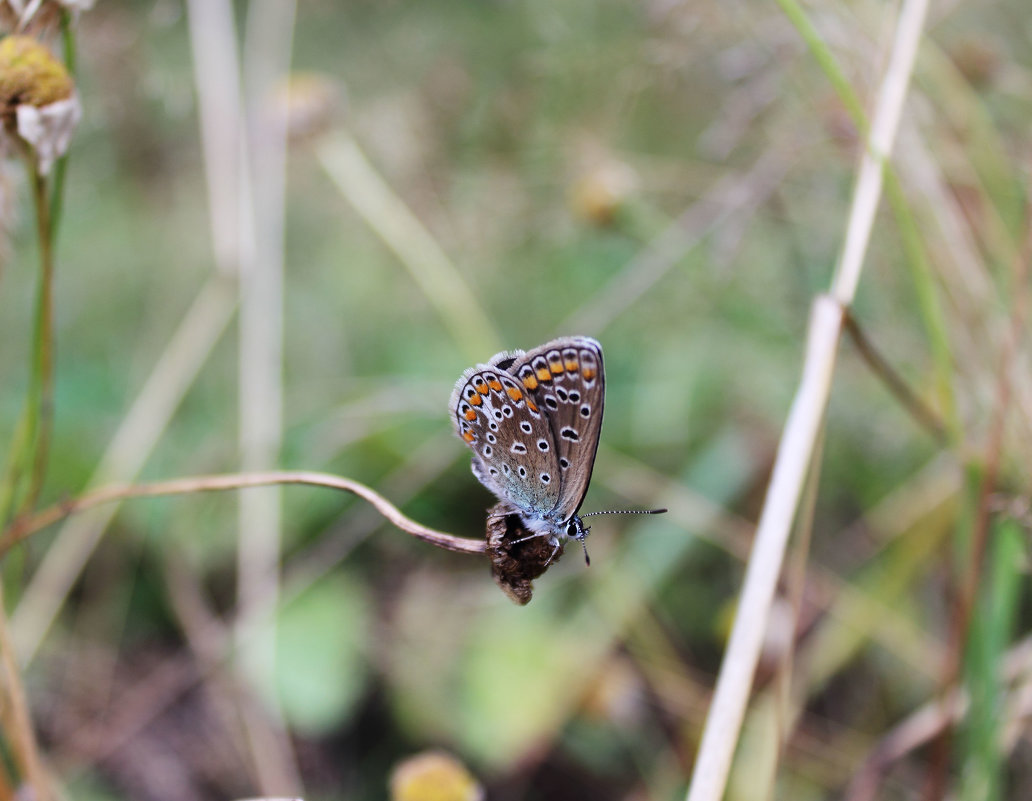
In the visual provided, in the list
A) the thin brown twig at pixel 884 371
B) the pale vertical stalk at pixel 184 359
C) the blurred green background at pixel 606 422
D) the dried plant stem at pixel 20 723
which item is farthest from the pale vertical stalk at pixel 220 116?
the thin brown twig at pixel 884 371

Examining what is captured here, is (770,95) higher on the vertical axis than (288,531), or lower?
higher

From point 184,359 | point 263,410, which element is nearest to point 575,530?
point 263,410

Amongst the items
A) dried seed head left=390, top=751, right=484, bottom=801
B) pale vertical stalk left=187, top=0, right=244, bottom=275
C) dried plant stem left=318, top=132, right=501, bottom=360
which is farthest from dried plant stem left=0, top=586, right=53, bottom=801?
pale vertical stalk left=187, top=0, right=244, bottom=275

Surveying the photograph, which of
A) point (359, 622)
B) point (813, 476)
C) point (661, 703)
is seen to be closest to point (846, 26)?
point (813, 476)

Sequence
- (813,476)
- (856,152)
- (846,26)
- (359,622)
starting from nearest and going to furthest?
(813,476) → (846,26) → (856,152) → (359,622)

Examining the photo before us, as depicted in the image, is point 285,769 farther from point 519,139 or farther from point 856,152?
point 519,139

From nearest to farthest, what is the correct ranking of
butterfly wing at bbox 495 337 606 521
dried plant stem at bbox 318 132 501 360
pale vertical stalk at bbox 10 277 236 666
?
1. butterfly wing at bbox 495 337 606 521
2. pale vertical stalk at bbox 10 277 236 666
3. dried plant stem at bbox 318 132 501 360

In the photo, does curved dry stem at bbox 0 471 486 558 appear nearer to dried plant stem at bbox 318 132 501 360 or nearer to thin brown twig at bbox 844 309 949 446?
thin brown twig at bbox 844 309 949 446

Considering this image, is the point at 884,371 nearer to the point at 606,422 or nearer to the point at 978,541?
the point at 978,541
